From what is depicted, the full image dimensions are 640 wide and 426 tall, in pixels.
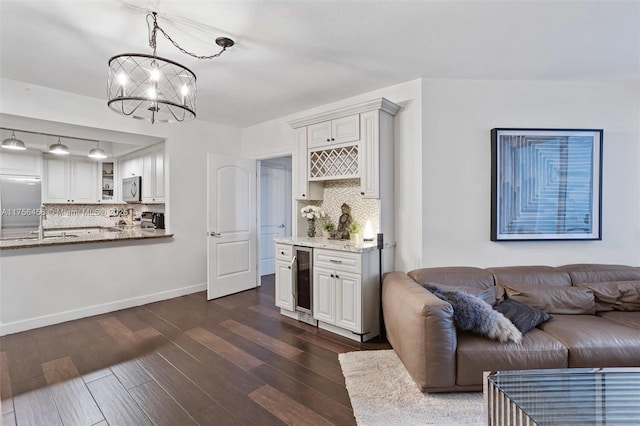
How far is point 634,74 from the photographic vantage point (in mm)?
2908

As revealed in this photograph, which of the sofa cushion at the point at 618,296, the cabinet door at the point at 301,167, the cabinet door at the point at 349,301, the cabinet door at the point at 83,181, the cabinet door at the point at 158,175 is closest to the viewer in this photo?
the sofa cushion at the point at 618,296

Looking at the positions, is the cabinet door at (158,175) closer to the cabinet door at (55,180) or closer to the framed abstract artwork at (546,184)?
the cabinet door at (55,180)

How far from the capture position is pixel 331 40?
235 cm

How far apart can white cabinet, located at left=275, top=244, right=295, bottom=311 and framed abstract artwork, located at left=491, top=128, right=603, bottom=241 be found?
7.39 ft

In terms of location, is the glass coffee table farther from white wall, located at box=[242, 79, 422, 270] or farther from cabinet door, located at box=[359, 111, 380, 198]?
cabinet door, located at box=[359, 111, 380, 198]

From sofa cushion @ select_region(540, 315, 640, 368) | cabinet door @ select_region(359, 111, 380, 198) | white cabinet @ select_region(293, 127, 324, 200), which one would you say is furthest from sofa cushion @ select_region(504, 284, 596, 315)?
white cabinet @ select_region(293, 127, 324, 200)

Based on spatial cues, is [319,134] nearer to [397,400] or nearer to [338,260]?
[338,260]

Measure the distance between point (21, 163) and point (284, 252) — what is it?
502 cm

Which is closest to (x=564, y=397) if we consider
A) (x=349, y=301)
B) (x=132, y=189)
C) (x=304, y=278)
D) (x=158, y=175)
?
(x=349, y=301)

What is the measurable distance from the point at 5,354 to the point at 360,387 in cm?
316

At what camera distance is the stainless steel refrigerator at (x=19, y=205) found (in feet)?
15.7

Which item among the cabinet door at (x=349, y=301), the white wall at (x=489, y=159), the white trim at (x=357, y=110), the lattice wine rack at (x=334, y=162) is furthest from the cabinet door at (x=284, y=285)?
the white trim at (x=357, y=110)

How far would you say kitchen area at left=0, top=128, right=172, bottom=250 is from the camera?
4.74 meters

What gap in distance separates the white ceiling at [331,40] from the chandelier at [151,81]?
0.34 ft
